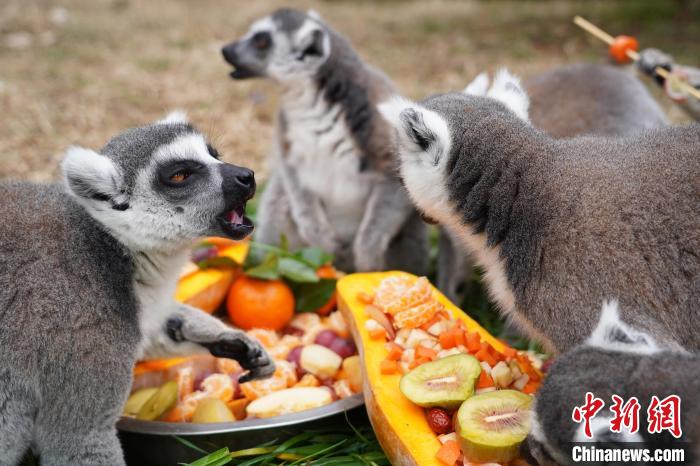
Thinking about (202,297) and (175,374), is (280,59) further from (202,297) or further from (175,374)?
(175,374)

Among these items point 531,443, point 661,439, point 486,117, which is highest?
point 486,117

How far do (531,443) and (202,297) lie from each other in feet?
7.78

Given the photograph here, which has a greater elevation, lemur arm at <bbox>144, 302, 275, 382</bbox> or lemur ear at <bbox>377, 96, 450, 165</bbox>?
lemur ear at <bbox>377, 96, 450, 165</bbox>

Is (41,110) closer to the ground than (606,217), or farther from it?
closer to the ground

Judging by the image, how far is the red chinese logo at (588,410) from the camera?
91.8 inches

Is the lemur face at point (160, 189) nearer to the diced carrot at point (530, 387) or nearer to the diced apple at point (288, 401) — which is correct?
the diced apple at point (288, 401)

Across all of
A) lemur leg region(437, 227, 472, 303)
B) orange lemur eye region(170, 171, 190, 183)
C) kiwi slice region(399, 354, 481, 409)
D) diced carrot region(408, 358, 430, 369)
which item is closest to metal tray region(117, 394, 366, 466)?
diced carrot region(408, 358, 430, 369)

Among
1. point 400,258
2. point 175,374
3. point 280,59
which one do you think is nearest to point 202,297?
point 175,374

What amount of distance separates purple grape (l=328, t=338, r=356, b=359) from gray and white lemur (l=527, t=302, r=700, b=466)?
5.57 feet

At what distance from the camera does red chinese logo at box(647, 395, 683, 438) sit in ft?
7.54

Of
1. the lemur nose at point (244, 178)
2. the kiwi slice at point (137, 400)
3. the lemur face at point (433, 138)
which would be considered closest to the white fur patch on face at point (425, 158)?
the lemur face at point (433, 138)

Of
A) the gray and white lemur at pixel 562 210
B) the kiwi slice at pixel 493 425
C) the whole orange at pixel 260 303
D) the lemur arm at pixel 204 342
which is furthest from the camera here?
the whole orange at pixel 260 303

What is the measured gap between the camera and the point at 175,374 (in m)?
3.92

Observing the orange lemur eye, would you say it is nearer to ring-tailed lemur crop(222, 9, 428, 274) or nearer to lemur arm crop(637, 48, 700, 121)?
ring-tailed lemur crop(222, 9, 428, 274)
